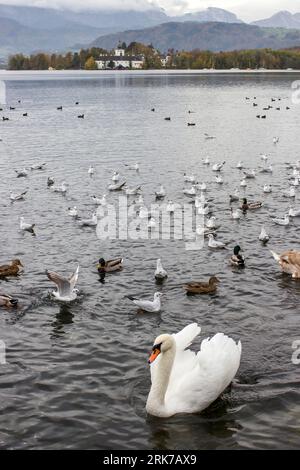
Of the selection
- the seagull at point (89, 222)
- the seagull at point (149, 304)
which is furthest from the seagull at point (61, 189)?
the seagull at point (149, 304)

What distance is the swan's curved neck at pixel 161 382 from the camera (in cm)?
1267

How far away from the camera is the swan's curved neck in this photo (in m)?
12.7

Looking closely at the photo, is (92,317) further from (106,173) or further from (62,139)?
(62,139)

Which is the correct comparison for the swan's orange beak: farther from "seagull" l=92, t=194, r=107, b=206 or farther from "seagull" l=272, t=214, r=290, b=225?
"seagull" l=92, t=194, r=107, b=206

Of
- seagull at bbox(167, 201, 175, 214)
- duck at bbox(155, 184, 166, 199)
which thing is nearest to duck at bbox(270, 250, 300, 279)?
seagull at bbox(167, 201, 175, 214)

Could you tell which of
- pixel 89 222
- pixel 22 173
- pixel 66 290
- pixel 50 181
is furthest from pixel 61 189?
pixel 66 290

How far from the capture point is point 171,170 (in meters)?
40.4

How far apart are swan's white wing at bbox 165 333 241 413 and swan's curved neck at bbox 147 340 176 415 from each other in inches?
9.5

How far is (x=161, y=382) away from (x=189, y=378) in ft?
2.02

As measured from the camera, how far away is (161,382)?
12.8m

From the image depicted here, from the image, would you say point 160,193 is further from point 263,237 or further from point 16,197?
point 263,237

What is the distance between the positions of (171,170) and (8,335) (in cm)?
2548

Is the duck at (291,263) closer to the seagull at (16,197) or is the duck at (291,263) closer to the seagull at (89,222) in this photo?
the seagull at (89,222)

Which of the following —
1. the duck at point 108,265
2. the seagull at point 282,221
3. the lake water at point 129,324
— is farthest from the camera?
the seagull at point 282,221
